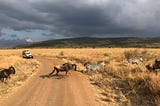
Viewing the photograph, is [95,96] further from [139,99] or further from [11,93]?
[11,93]

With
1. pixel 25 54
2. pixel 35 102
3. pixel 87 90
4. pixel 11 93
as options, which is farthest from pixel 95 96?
pixel 25 54

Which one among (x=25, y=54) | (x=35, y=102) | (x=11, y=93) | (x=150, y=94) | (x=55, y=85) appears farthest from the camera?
(x=25, y=54)

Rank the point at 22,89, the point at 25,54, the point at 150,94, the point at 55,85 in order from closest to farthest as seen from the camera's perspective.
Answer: the point at 150,94 → the point at 22,89 → the point at 55,85 → the point at 25,54

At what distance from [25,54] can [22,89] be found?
45392 mm

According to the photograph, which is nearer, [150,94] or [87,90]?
[150,94]

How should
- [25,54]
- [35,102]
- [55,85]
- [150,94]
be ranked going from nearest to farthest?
[35,102], [150,94], [55,85], [25,54]

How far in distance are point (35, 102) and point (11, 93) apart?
3324mm

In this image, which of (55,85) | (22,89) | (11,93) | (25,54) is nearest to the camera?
(11,93)

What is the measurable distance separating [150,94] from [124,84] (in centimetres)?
391

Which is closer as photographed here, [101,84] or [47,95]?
[47,95]

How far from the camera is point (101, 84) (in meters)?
19.6

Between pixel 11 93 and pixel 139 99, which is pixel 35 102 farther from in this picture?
pixel 139 99

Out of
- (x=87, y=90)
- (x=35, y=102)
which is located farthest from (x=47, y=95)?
(x=87, y=90)

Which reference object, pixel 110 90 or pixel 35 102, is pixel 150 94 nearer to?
pixel 110 90
